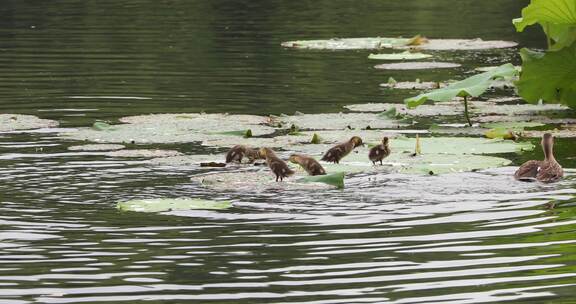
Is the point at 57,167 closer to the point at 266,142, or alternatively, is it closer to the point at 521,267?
the point at 266,142

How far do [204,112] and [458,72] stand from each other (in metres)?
5.39

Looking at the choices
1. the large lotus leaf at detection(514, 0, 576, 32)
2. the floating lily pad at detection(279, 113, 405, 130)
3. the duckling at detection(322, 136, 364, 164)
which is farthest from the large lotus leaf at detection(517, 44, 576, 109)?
the duckling at detection(322, 136, 364, 164)

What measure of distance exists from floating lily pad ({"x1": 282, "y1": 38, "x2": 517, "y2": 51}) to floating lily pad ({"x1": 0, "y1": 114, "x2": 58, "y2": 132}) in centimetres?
884

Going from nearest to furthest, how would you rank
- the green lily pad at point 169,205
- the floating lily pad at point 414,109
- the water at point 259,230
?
1. the water at point 259,230
2. the green lily pad at point 169,205
3. the floating lily pad at point 414,109

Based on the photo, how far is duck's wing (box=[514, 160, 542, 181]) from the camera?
10812 millimetres

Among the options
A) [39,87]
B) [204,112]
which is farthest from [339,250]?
[39,87]

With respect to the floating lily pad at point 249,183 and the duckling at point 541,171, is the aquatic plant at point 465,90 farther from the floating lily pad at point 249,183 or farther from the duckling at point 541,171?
the floating lily pad at point 249,183

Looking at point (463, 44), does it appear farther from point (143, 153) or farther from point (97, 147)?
point (143, 153)

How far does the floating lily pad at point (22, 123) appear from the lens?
13974 mm

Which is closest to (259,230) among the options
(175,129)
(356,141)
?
(356,141)

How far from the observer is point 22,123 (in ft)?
46.4

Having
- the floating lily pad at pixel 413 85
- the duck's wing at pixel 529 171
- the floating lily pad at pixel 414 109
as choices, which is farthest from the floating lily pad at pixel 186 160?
the floating lily pad at pixel 413 85

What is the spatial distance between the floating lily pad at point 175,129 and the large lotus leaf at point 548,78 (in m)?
2.75

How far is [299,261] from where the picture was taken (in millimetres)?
8383
